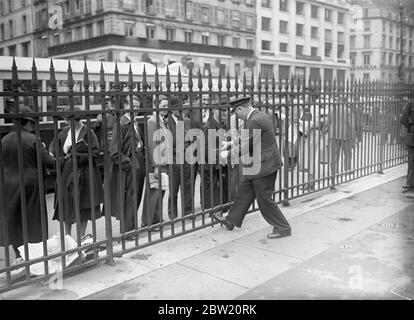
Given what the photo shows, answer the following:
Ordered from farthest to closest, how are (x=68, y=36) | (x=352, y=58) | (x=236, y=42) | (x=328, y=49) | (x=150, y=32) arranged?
(x=352, y=58) → (x=328, y=49) → (x=236, y=42) → (x=68, y=36) → (x=150, y=32)

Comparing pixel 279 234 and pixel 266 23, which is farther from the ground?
pixel 266 23

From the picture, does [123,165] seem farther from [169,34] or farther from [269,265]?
[169,34]

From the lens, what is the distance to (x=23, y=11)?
1754 inches

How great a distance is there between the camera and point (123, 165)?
5.35 m

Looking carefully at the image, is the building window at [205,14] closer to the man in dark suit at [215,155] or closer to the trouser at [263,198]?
the man in dark suit at [215,155]

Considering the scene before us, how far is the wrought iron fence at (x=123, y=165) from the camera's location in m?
4.25

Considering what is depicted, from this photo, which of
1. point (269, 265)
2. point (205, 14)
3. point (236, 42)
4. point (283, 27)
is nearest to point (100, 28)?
point (205, 14)

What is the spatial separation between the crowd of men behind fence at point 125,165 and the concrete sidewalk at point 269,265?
39 cm

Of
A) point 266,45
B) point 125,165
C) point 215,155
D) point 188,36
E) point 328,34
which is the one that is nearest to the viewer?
point 125,165

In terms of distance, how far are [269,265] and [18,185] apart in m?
2.68

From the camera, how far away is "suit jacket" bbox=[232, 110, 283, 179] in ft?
18.1

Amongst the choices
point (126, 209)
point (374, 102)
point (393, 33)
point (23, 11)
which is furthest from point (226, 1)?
point (126, 209)

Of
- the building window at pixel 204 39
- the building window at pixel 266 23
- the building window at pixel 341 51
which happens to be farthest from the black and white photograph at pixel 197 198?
the building window at pixel 341 51

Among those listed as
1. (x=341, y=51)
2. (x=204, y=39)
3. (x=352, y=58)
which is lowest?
(x=204, y=39)
